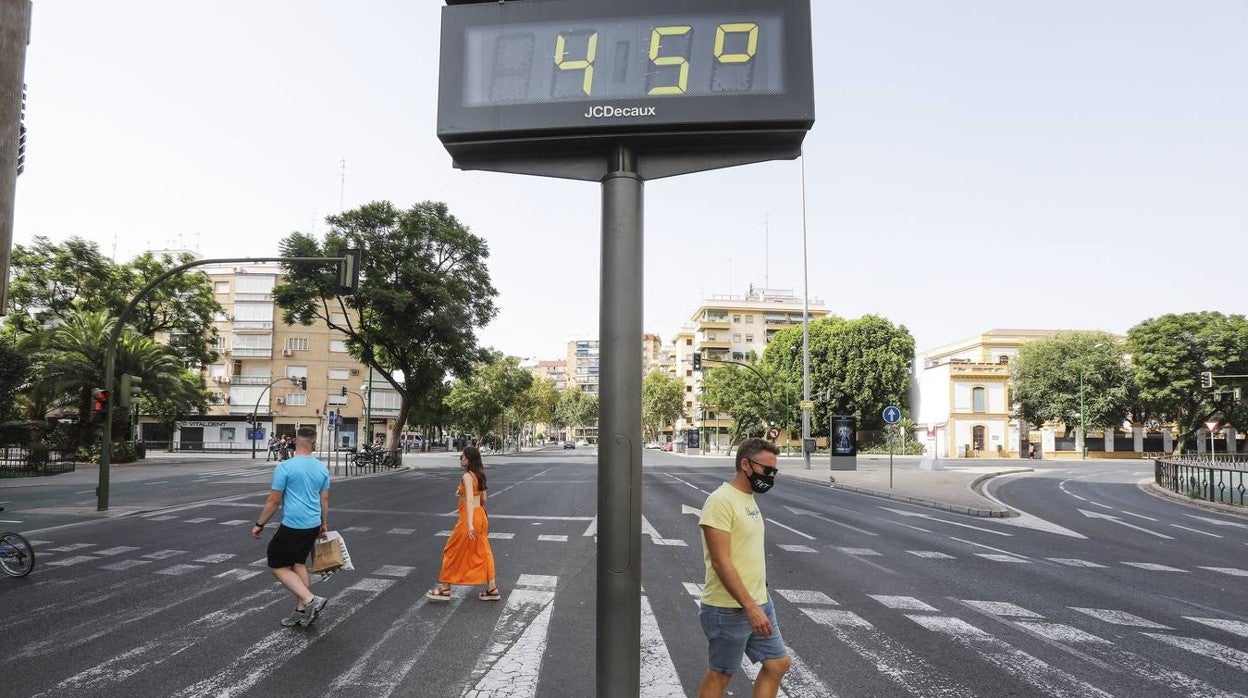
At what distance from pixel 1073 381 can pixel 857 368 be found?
18.7 meters

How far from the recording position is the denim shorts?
3654mm

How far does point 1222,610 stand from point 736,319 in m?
95.8

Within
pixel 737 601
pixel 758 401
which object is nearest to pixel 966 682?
pixel 737 601

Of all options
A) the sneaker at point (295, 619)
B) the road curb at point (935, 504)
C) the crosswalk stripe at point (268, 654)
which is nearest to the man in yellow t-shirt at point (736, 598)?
the crosswalk stripe at point (268, 654)

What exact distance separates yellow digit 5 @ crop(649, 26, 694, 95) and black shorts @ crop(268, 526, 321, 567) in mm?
5369

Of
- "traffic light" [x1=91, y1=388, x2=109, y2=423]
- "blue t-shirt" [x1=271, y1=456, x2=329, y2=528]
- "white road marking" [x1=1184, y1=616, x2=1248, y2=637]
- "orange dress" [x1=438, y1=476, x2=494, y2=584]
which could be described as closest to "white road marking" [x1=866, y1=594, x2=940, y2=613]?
"white road marking" [x1=1184, y1=616, x2=1248, y2=637]

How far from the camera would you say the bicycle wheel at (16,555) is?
857 centimetres

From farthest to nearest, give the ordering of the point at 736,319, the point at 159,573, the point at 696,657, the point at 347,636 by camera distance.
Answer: the point at 736,319 < the point at 159,573 < the point at 347,636 < the point at 696,657

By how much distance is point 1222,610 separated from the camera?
7.69m

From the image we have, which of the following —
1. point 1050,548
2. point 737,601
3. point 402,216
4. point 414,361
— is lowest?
point 1050,548

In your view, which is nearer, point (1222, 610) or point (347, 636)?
point (347, 636)

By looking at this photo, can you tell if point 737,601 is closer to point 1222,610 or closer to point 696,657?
point 696,657

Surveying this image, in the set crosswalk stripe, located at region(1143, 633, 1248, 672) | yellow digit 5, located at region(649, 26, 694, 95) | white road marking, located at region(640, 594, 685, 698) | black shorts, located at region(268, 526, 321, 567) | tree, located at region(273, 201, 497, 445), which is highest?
tree, located at region(273, 201, 497, 445)

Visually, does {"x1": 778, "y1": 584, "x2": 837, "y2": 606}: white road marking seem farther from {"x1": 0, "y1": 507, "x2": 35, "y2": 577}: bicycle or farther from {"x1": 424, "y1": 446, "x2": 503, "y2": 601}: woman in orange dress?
{"x1": 0, "y1": 507, "x2": 35, "y2": 577}: bicycle
